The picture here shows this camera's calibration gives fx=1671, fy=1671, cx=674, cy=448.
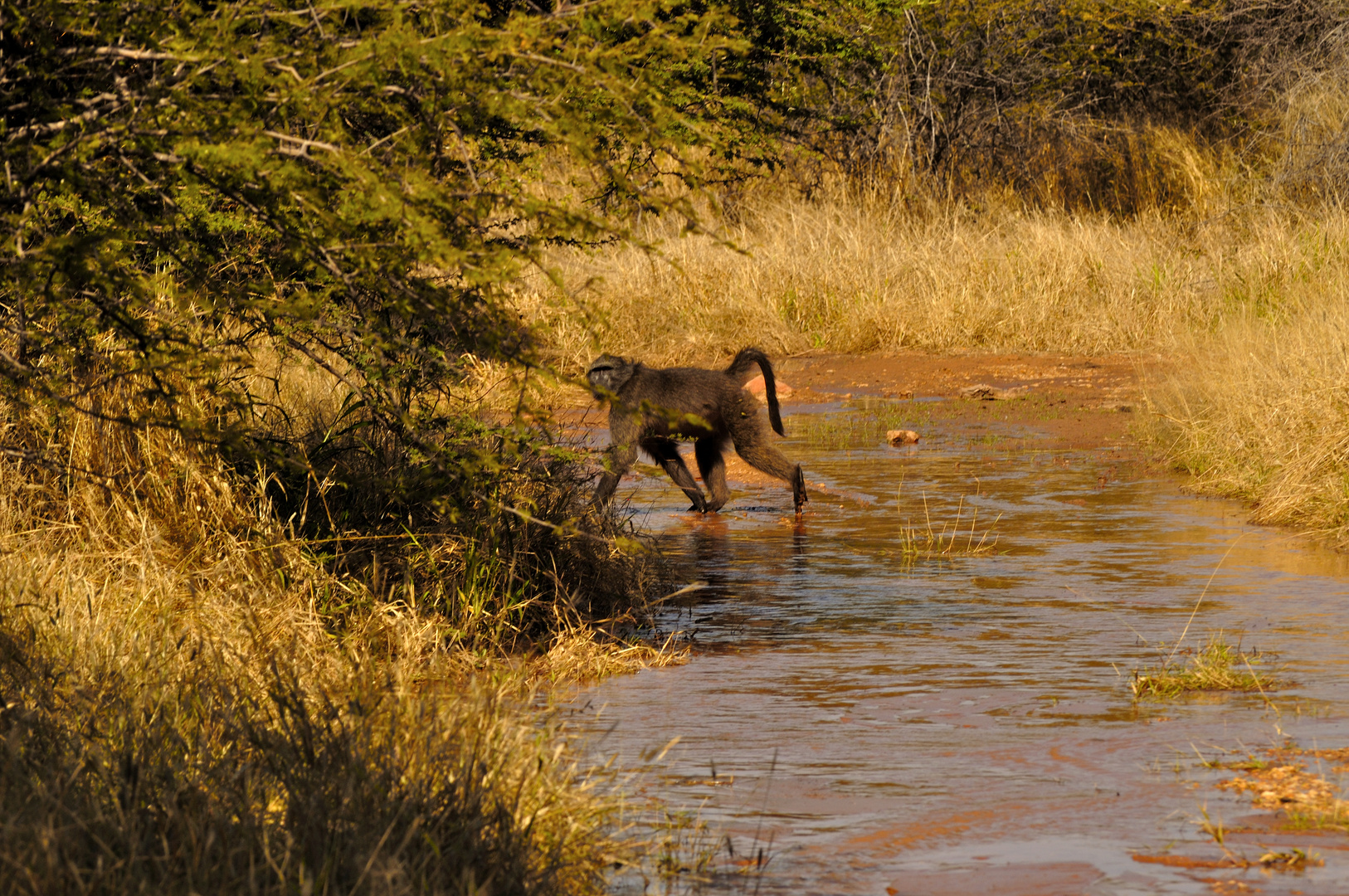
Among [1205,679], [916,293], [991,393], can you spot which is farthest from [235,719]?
[916,293]

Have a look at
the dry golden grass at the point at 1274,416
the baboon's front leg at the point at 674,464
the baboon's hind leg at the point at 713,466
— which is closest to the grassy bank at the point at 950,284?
the dry golden grass at the point at 1274,416

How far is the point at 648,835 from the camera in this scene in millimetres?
4262

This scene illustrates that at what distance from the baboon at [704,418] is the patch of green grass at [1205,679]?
4.46 meters

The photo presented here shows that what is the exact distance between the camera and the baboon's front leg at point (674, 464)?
1052 cm

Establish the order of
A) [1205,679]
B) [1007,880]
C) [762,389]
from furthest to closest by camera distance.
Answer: [762,389]
[1205,679]
[1007,880]

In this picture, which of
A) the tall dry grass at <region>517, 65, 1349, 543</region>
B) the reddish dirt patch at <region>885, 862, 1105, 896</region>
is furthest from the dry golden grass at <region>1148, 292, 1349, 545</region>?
the reddish dirt patch at <region>885, 862, 1105, 896</region>

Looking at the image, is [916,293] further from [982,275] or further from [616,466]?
[616,466]

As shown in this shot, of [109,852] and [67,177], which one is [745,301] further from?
[109,852]

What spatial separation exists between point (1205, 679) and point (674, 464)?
217 inches

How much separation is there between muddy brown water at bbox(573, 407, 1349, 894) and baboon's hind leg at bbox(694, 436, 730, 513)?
190 mm

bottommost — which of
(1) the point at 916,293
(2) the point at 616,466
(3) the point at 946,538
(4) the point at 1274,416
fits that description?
(3) the point at 946,538

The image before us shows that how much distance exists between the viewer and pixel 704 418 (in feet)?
33.1

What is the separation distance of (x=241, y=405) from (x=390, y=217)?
1.46 meters

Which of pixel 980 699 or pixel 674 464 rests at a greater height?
pixel 980 699
